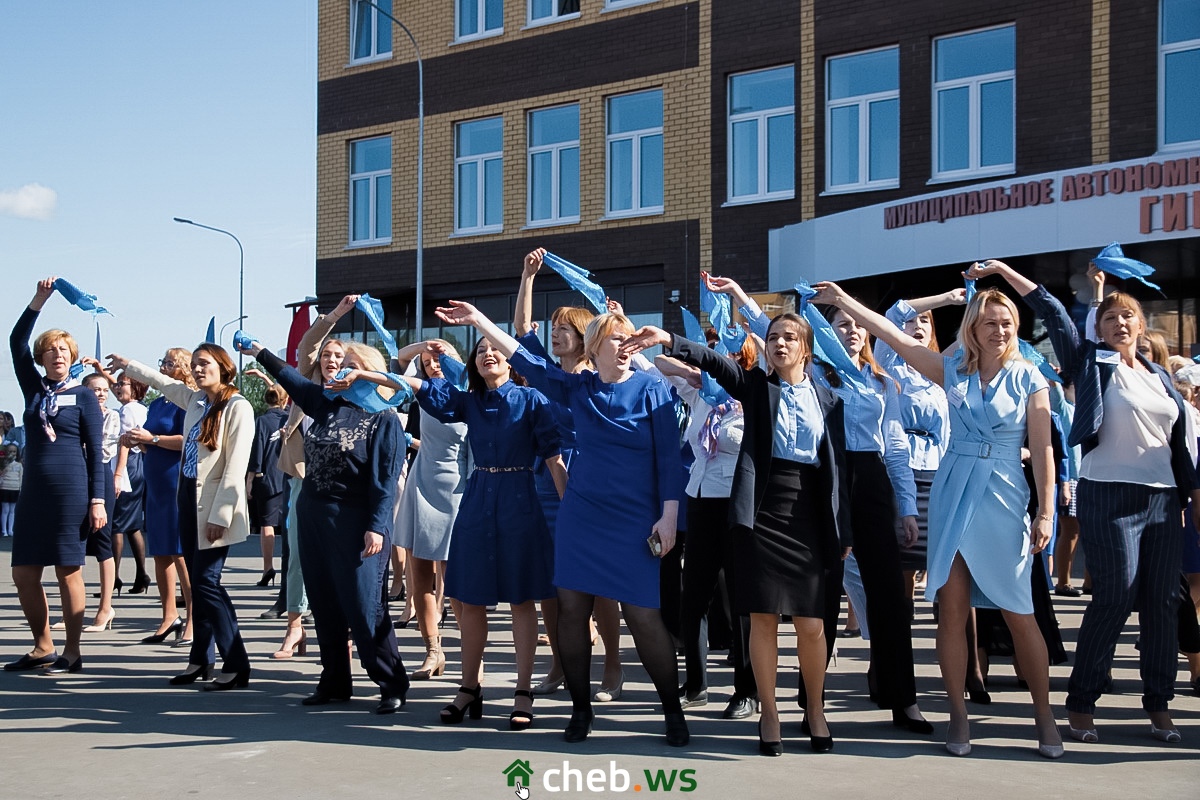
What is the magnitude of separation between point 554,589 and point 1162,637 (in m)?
2.92

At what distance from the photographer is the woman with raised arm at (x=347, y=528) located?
694 cm

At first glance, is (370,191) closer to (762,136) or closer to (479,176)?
(479,176)

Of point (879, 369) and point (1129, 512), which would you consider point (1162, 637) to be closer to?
point (1129, 512)

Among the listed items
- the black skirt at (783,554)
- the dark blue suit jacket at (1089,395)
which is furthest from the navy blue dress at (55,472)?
the dark blue suit jacket at (1089,395)

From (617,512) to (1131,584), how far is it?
7.88ft

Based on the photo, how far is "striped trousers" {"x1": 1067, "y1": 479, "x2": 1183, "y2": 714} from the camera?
6168mm

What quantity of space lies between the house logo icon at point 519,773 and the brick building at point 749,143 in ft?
39.9

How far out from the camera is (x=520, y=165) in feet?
79.1

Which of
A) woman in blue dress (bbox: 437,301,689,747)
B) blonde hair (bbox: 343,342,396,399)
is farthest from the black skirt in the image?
blonde hair (bbox: 343,342,396,399)

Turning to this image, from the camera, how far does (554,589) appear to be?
6762 mm

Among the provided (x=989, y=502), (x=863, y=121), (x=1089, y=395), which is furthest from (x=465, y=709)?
(x=863, y=121)

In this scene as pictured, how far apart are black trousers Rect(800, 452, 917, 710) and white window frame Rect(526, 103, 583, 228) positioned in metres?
17.2

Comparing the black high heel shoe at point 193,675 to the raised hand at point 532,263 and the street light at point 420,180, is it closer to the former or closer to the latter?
the raised hand at point 532,263

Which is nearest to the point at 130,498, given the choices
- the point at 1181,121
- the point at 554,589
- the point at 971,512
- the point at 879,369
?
the point at 554,589
